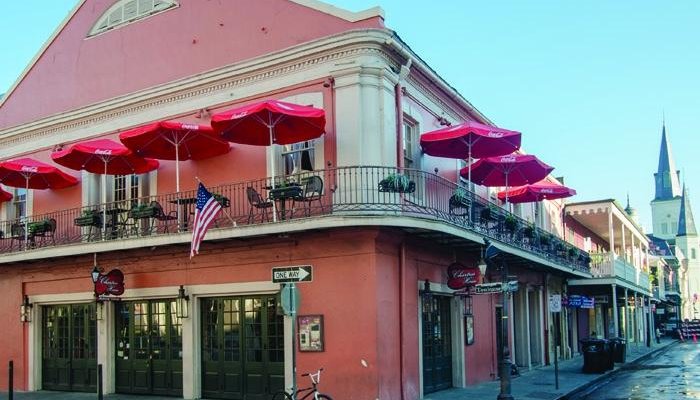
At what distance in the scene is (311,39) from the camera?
15.7m

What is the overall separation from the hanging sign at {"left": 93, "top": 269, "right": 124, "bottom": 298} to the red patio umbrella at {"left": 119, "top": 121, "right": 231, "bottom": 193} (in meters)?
2.50

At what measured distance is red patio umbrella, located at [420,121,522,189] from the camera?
16078 mm

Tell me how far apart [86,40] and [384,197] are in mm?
10128

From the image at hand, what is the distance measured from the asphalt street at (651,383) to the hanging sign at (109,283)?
10597 millimetres

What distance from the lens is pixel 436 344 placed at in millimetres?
17188

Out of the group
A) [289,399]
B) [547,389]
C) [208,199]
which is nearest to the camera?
[289,399]

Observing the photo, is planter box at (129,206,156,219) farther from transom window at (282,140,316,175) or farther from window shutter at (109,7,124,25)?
window shutter at (109,7,124,25)

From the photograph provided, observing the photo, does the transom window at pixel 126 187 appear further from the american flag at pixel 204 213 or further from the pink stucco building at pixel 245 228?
the american flag at pixel 204 213

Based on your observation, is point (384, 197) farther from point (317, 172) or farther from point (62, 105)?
point (62, 105)

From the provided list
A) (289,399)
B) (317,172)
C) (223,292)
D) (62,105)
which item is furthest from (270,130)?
(62,105)

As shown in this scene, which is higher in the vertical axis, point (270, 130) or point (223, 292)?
point (270, 130)

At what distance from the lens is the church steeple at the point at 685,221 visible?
11206 centimetres

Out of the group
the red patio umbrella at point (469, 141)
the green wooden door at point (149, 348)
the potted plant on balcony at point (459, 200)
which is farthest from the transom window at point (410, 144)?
the green wooden door at point (149, 348)

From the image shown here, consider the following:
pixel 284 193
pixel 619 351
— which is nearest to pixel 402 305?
pixel 284 193
